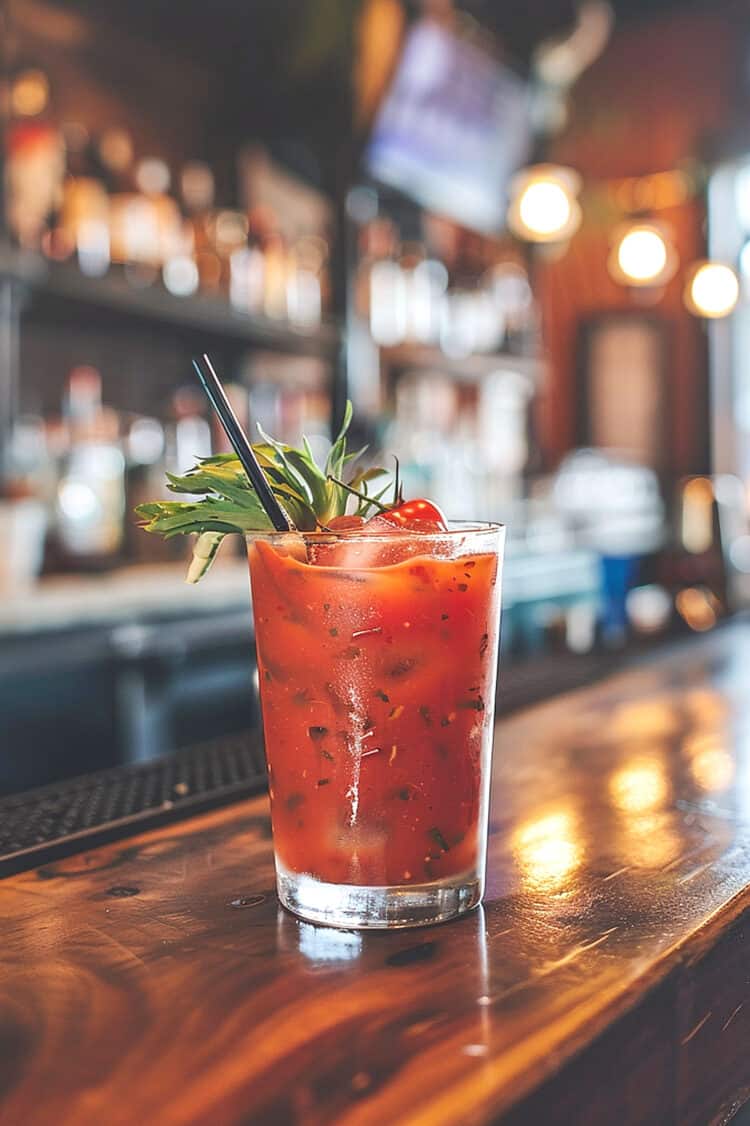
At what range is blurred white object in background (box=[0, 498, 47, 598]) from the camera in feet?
7.76

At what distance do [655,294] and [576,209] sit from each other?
3118mm

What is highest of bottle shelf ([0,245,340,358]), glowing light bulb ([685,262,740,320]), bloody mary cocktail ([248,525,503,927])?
glowing light bulb ([685,262,740,320])

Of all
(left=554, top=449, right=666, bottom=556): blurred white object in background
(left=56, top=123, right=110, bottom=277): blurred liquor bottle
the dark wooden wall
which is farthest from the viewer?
the dark wooden wall

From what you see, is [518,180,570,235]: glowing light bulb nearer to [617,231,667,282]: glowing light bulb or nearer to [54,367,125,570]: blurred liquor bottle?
[617,231,667,282]: glowing light bulb

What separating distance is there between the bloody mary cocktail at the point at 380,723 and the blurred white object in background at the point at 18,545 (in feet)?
5.91

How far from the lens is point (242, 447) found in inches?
25.2

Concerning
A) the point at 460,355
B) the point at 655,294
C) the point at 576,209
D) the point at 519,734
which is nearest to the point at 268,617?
the point at 519,734

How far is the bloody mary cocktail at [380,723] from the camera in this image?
640 millimetres

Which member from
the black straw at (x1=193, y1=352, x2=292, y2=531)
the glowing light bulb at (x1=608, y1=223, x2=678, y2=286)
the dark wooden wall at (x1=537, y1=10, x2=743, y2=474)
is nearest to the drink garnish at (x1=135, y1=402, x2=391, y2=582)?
the black straw at (x1=193, y1=352, x2=292, y2=531)

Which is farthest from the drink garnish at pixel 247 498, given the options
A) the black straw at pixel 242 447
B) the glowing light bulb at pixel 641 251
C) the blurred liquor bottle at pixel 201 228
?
the glowing light bulb at pixel 641 251

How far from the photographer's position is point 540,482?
15.9 feet

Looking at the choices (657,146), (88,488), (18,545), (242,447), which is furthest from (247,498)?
(657,146)

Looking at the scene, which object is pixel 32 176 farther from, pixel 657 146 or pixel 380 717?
pixel 657 146

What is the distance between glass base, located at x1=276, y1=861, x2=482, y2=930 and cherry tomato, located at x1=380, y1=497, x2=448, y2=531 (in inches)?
8.0
